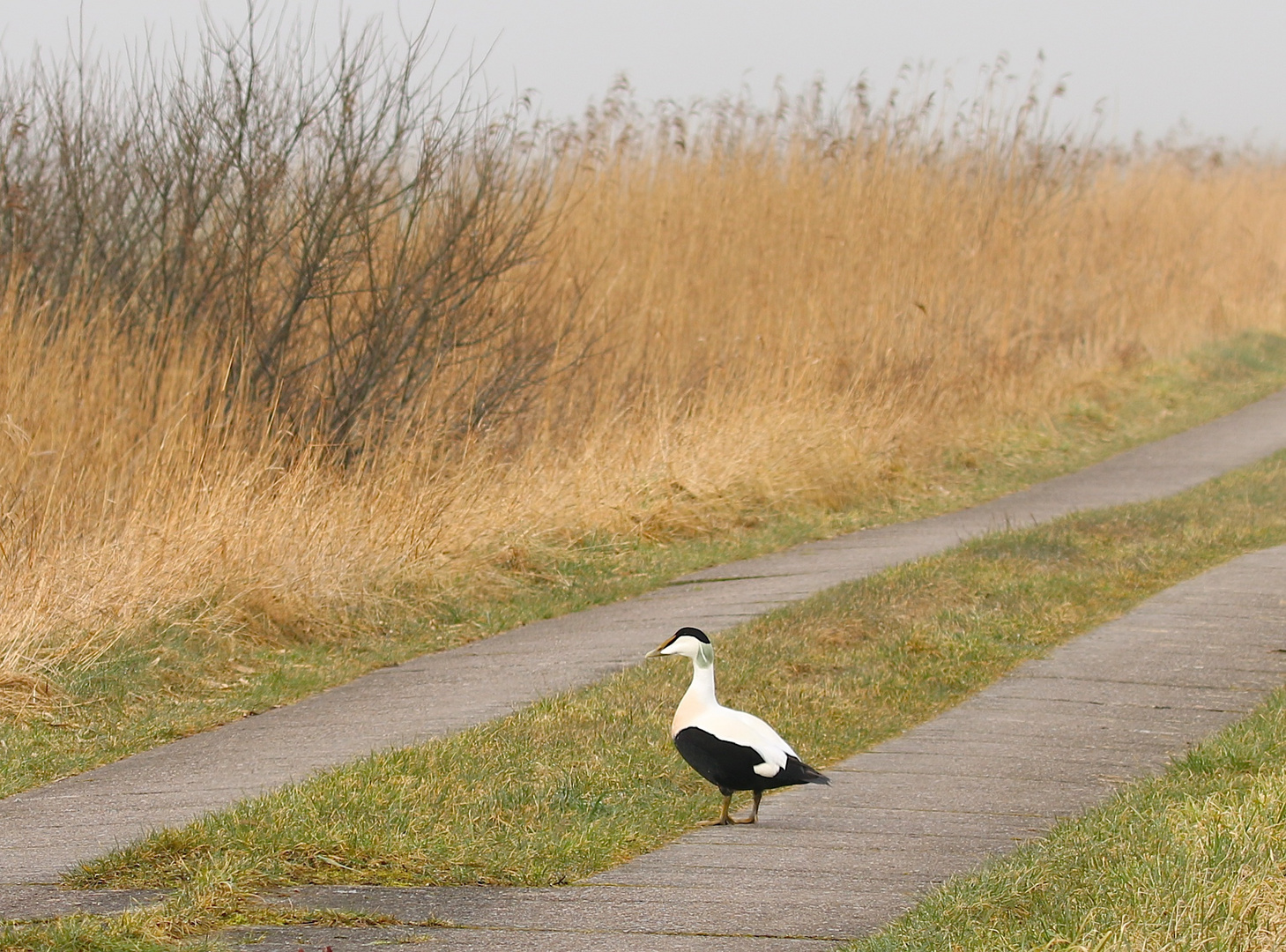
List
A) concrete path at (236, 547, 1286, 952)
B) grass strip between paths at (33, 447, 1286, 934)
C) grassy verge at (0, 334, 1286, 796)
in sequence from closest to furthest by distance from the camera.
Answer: concrete path at (236, 547, 1286, 952) < grass strip between paths at (33, 447, 1286, 934) < grassy verge at (0, 334, 1286, 796)

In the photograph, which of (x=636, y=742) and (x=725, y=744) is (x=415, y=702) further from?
(x=725, y=744)

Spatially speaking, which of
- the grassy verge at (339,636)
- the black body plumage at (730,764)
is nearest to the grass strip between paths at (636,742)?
the black body plumage at (730,764)

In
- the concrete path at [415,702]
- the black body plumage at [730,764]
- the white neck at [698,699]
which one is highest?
the white neck at [698,699]

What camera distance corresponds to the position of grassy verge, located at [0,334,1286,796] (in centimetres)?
694

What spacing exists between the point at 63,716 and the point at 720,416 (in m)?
7.88

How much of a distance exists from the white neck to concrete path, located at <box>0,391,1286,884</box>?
5.56 feet

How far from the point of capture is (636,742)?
20.3 feet

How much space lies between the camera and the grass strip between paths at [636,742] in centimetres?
479

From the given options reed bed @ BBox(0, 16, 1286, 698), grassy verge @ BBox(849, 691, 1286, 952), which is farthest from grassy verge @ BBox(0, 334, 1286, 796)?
grassy verge @ BBox(849, 691, 1286, 952)

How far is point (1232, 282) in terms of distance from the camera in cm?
2741

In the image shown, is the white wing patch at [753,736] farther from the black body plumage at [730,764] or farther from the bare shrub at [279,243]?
the bare shrub at [279,243]

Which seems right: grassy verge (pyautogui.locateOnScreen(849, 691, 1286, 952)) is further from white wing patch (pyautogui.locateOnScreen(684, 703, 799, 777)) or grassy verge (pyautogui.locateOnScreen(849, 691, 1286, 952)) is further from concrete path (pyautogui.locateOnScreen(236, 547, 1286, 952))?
white wing patch (pyautogui.locateOnScreen(684, 703, 799, 777))

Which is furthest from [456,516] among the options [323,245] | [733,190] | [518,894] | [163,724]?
[733,190]

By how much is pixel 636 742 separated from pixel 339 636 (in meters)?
3.13
